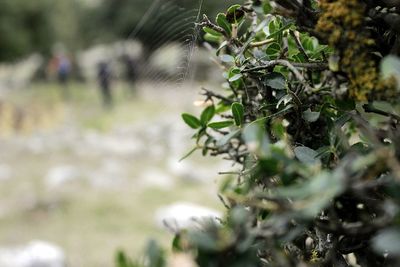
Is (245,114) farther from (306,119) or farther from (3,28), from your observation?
(3,28)

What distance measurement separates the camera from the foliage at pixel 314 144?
1.65 feet

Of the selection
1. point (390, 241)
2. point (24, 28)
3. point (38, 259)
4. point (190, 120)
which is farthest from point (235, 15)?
point (24, 28)

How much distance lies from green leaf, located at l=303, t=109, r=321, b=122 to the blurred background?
0.23 meters

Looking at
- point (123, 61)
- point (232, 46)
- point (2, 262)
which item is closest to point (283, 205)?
point (232, 46)

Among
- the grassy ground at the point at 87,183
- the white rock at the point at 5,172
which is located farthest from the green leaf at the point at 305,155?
the white rock at the point at 5,172

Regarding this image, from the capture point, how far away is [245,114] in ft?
3.05

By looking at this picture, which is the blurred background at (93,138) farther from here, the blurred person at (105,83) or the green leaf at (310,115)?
the green leaf at (310,115)

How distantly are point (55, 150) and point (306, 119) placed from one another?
8470 mm

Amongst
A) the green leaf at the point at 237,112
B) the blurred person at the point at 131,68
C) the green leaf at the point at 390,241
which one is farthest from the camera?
the blurred person at the point at 131,68

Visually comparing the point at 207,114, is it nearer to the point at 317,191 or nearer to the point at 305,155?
the point at 305,155

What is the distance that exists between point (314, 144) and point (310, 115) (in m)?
0.07

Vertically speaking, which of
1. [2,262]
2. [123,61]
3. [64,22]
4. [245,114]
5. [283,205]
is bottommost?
[123,61]

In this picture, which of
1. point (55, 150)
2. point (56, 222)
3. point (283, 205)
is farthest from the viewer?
point (55, 150)

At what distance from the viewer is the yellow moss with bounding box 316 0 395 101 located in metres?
0.60
